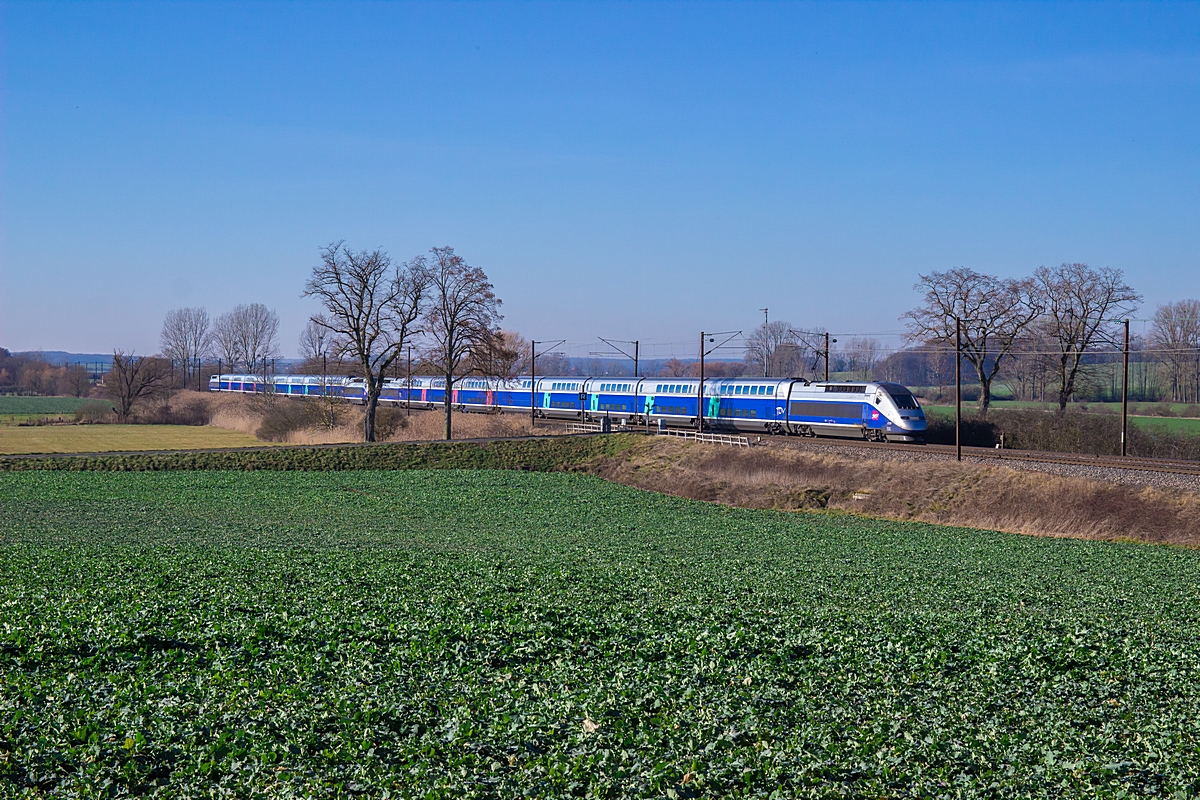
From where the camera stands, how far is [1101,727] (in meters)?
9.66

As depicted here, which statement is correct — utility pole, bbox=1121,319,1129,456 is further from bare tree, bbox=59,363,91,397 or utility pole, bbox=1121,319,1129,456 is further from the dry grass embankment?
bare tree, bbox=59,363,91,397

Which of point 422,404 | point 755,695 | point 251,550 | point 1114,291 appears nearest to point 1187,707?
point 755,695

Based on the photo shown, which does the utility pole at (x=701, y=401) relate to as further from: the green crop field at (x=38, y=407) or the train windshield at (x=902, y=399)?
the green crop field at (x=38, y=407)

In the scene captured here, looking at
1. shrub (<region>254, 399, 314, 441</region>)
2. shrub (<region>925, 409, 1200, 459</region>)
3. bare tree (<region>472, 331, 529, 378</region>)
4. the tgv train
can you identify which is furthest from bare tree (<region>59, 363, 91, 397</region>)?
shrub (<region>925, 409, 1200, 459</region>)

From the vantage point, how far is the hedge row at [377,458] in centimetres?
4653

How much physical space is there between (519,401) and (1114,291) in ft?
153

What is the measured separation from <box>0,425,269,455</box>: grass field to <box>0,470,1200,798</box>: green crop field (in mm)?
48690

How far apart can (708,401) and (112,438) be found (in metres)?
46.5

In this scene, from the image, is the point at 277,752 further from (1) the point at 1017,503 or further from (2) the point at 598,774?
(1) the point at 1017,503

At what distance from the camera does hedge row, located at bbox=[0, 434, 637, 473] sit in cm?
4653

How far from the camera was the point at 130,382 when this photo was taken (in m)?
94.2

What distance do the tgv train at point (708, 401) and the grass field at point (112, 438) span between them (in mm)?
12380

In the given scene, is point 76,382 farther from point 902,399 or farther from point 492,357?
point 902,399

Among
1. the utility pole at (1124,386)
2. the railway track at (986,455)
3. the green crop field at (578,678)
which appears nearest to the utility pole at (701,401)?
the railway track at (986,455)
